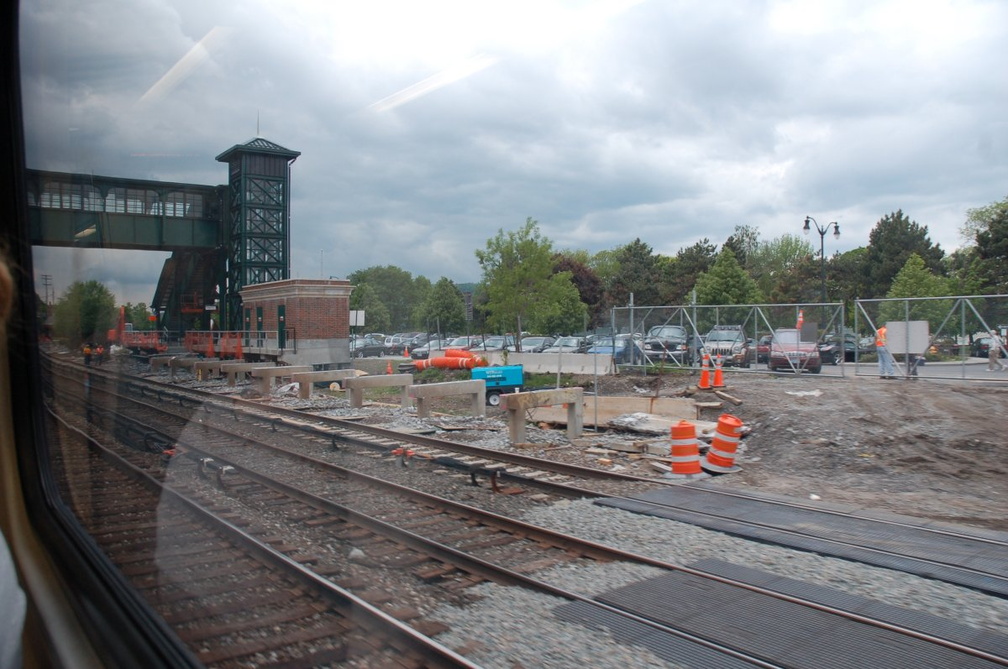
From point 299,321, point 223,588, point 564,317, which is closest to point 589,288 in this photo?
point 564,317

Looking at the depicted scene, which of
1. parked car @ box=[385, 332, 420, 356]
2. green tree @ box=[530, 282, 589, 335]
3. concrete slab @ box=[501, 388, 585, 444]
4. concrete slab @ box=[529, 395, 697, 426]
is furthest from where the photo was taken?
parked car @ box=[385, 332, 420, 356]

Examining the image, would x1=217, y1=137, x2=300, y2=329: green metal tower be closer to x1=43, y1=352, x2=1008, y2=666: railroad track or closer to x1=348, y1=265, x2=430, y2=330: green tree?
x1=43, y1=352, x2=1008, y2=666: railroad track

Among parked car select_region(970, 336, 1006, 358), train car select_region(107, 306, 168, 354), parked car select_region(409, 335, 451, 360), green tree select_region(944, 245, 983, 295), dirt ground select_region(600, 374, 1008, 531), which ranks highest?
green tree select_region(944, 245, 983, 295)

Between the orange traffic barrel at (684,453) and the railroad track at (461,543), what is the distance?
6.72ft

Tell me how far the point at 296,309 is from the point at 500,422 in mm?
5080

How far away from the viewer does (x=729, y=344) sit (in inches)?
720

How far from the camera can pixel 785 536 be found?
6.44m

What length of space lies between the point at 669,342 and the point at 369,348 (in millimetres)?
15593

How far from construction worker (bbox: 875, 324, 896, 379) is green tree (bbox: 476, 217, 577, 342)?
341 inches

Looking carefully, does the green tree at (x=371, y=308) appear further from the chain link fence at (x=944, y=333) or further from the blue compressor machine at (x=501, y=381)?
the chain link fence at (x=944, y=333)

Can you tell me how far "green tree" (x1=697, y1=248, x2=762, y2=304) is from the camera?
30.2 metres

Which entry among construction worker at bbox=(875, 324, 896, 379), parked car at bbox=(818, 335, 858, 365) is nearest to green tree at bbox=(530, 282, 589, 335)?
parked car at bbox=(818, 335, 858, 365)

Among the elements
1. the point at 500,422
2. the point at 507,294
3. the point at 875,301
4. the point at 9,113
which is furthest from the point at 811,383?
the point at 9,113

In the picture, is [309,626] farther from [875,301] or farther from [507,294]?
[507,294]
